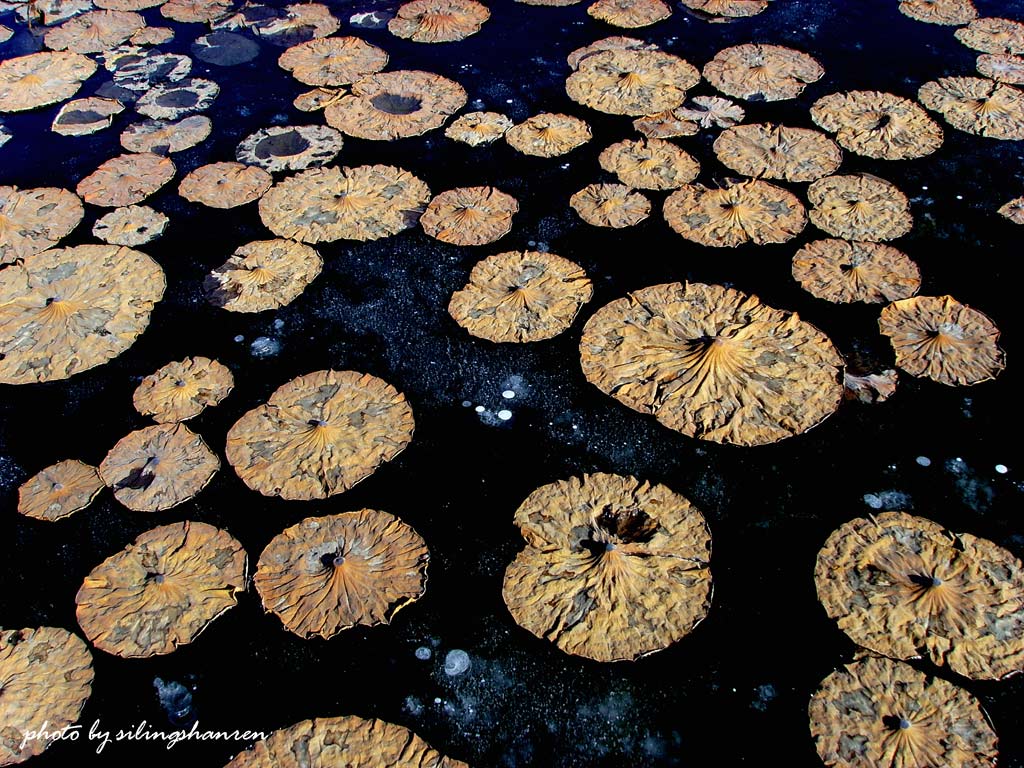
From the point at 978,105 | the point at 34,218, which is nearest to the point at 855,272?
the point at 978,105

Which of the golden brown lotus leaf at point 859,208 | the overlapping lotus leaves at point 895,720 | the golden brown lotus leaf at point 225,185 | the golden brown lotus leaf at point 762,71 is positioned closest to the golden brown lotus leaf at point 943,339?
the golden brown lotus leaf at point 859,208

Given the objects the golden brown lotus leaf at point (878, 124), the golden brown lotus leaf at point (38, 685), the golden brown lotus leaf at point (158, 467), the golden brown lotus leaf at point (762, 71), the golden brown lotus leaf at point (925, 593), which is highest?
the golden brown lotus leaf at point (762, 71)

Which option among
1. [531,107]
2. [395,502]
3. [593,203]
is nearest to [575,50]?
[531,107]

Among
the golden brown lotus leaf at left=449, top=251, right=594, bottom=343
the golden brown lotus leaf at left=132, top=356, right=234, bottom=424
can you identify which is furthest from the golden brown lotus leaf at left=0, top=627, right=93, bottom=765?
the golden brown lotus leaf at left=449, top=251, right=594, bottom=343

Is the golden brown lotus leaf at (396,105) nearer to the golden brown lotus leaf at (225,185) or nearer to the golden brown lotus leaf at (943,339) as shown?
the golden brown lotus leaf at (225,185)

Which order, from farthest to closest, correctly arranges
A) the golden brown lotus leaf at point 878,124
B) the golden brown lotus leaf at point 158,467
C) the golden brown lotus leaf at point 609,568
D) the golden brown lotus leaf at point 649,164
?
1. the golden brown lotus leaf at point 878,124
2. the golden brown lotus leaf at point 649,164
3. the golden brown lotus leaf at point 158,467
4. the golden brown lotus leaf at point 609,568
